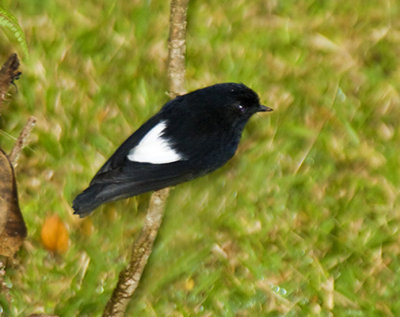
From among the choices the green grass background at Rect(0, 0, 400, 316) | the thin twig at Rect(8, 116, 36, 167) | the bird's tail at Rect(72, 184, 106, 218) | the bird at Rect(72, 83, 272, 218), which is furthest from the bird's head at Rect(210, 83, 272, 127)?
the thin twig at Rect(8, 116, 36, 167)

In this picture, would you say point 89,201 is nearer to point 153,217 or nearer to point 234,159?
point 153,217

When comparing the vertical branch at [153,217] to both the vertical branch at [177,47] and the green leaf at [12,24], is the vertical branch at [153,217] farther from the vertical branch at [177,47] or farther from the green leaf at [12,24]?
the green leaf at [12,24]

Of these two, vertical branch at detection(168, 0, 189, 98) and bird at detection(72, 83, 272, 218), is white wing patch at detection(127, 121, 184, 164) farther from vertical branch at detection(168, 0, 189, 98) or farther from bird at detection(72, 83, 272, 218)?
vertical branch at detection(168, 0, 189, 98)

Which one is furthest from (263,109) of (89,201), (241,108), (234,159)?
(89,201)

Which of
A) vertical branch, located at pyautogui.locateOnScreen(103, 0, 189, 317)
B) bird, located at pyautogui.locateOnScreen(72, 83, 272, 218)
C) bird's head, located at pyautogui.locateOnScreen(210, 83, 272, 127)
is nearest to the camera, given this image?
bird, located at pyautogui.locateOnScreen(72, 83, 272, 218)

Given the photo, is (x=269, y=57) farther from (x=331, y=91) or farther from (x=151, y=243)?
(x=151, y=243)

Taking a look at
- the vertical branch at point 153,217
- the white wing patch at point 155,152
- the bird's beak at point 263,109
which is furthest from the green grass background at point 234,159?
the white wing patch at point 155,152
